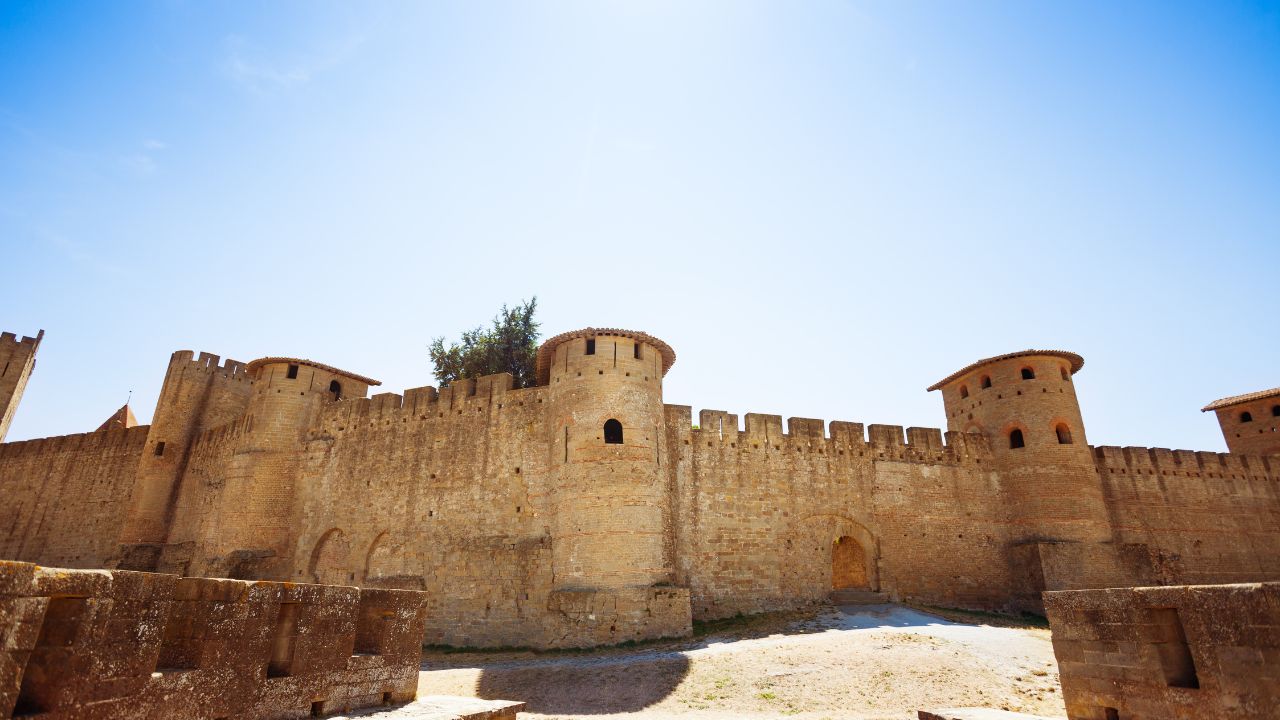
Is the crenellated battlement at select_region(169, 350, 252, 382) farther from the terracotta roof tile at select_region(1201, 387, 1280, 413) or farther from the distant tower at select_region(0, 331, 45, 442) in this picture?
the terracotta roof tile at select_region(1201, 387, 1280, 413)

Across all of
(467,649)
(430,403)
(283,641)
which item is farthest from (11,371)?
(283,641)

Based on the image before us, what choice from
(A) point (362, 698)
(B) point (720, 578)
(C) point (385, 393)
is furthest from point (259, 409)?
(A) point (362, 698)

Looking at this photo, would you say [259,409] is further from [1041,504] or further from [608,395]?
[1041,504]

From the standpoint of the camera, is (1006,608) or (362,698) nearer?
(362,698)

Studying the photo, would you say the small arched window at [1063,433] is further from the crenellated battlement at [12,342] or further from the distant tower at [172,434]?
the crenellated battlement at [12,342]

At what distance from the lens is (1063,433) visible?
875 inches

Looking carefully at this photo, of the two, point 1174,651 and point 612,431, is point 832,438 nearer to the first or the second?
point 612,431

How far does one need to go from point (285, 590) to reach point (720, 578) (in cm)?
1382

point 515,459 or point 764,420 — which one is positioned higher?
point 764,420

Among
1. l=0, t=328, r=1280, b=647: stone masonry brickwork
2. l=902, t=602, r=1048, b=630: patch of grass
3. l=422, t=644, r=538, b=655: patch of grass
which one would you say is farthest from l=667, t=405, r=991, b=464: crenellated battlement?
l=422, t=644, r=538, b=655: patch of grass

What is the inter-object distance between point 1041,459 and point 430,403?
19.4 meters

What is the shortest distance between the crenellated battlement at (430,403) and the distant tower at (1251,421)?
28.8 m

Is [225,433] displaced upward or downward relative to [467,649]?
upward

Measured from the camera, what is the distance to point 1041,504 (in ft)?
69.9
